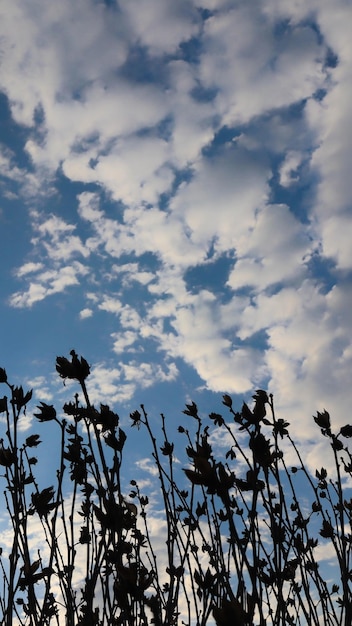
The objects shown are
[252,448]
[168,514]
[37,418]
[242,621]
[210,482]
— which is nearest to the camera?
[242,621]

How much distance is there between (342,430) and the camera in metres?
4.32

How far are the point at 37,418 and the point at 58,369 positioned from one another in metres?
0.64

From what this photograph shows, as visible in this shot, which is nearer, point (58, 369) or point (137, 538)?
point (58, 369)

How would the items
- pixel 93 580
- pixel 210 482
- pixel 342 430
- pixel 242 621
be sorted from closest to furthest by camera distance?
1. pixel 242 621
2. pixel 210 482
3. pixel 93 580
4. pixel 342 430

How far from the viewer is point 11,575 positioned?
2.61 m

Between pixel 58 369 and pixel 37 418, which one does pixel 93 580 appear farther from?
pixel 58 369

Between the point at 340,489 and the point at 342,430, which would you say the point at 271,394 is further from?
the point at 342,430

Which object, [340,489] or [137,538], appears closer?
[340,489]

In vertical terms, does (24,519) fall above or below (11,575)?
above

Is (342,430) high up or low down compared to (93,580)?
up

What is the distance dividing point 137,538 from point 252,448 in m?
2.99

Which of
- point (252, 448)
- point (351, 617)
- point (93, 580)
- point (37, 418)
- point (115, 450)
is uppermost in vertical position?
point (37, 418)

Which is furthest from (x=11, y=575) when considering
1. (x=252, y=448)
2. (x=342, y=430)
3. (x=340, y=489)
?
(x=342, y=430)

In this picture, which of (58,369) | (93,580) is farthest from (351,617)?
(58,369)
